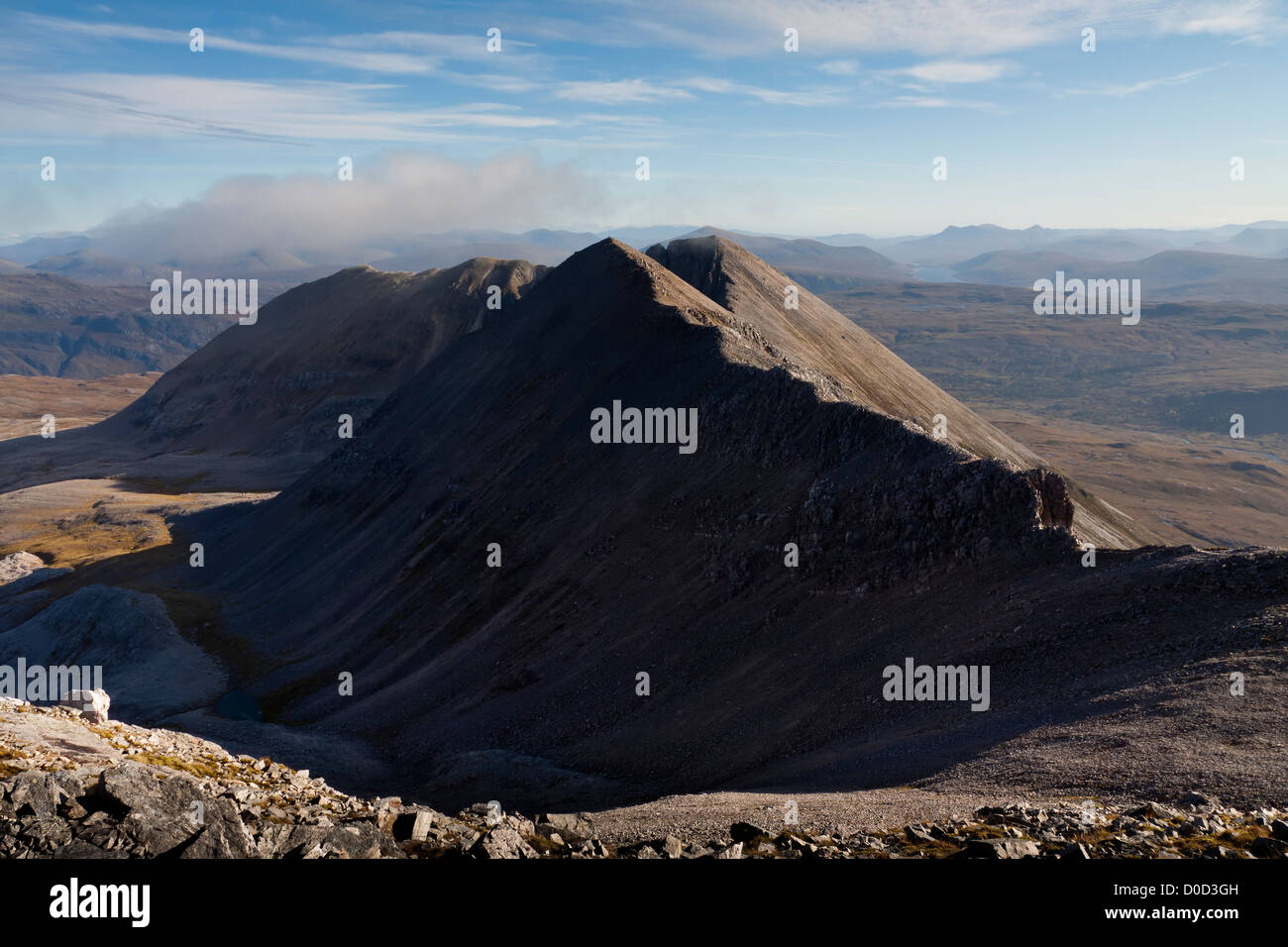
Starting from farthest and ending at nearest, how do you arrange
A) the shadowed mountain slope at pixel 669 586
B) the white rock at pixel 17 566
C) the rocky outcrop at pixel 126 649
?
1. the white rock at pixel 17 566
2. the rocky outcrop at pixel 126 649
3. the shadowed mountain slope at pixel 669 586

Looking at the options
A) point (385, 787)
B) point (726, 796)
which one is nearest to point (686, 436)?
point (385, 787)

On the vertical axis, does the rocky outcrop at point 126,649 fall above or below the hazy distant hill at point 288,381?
below

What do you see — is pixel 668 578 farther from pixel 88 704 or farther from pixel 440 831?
pixel 440 831

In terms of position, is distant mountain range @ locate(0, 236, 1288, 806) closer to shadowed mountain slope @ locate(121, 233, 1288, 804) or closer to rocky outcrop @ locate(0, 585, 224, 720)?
shadowed mountain slope @ locate(121, 233, 1288, 804)

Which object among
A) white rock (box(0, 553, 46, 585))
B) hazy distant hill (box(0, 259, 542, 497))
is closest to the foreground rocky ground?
white rock (box(0, 553, 46, 585))

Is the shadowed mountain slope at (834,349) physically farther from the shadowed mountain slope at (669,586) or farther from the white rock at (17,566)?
the white rock at (17,566)

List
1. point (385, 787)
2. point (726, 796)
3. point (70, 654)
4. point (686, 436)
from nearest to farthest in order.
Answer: point (726, 796), point (385, 787), point (686, 436), point (70, 654)

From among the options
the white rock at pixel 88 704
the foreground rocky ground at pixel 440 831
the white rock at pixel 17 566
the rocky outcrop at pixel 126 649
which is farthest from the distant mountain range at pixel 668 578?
the white rock at pixel 88 704
